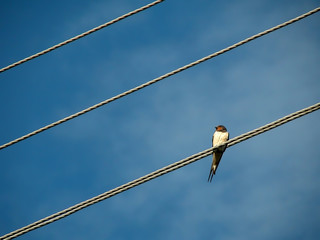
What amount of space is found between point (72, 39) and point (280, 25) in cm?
252

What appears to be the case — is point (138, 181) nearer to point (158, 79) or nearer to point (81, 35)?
point (158, 79)

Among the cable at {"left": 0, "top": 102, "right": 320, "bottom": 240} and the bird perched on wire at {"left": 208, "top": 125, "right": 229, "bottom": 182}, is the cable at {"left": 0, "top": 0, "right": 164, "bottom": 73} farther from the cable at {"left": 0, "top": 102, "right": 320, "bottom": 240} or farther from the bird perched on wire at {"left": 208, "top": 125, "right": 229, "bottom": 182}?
the bird perched on wire at {"left": 208, "top": 125, "right": 229, "bottom": 182}

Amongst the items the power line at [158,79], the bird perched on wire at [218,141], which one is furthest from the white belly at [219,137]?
the power line at [158,79]

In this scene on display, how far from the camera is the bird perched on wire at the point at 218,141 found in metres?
11.7

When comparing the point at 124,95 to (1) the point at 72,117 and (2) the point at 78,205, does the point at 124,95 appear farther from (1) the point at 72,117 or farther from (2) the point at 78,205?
(2) the point at 78,205

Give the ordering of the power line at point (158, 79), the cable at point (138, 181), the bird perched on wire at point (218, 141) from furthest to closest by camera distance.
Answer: the bird perched on wire at point (218, 141) < the power line at point (158, 79) < the cable at point (138, 181)

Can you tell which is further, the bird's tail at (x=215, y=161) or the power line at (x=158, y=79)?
the bird's tail at (x=215, y=161)

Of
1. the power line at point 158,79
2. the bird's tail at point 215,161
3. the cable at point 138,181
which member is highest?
the power line at point 158,79

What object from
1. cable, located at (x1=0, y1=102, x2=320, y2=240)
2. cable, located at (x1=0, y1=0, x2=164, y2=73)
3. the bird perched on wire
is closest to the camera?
cable, located at (x1=0, y1=102, x2=320, y2=240)

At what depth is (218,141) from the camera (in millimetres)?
11883

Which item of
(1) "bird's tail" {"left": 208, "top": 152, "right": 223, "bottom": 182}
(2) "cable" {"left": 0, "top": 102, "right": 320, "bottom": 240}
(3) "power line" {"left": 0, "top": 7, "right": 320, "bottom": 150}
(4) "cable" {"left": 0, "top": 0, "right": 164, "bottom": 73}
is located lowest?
(1) "bird's tail" {"left": 208, "top": 152, "right": 223, "bottom": 182}

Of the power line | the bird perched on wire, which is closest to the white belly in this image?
the bird perched on wire

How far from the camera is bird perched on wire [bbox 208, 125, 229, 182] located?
1166 centimetres

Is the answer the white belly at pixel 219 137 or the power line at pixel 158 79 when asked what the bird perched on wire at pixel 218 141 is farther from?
the power line at pixel 158 79
